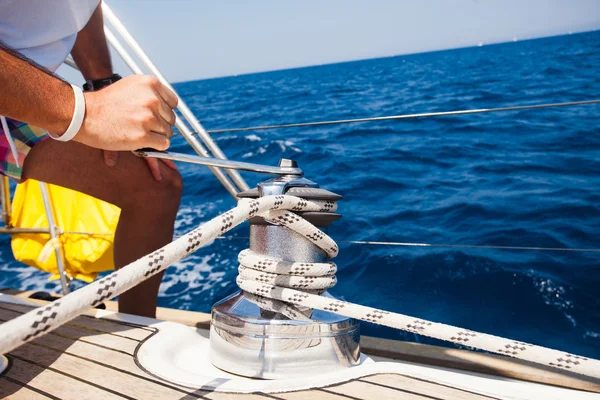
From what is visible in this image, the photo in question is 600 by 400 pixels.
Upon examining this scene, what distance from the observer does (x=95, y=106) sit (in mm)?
865

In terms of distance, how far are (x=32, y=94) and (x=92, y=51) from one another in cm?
70

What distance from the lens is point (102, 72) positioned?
1450 millimetres

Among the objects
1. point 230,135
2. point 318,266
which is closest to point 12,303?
point 318,266

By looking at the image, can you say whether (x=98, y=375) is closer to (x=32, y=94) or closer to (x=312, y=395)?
(x=312, y=395)

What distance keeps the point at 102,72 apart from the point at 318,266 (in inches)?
35.7

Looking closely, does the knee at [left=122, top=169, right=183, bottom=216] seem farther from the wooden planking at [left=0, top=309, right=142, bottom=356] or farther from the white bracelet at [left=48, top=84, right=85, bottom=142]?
the white bracelet at [left=48, top=84, right=85, bottom=142]

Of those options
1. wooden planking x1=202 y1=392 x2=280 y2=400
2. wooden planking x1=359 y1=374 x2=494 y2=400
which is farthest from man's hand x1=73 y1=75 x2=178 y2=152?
wooden planking x1=359 y1=374 x2=494 y2=400

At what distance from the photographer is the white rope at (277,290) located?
565 millimetres

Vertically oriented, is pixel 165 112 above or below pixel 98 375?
above

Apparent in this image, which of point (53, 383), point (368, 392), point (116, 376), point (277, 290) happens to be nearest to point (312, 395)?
point (368, 392)

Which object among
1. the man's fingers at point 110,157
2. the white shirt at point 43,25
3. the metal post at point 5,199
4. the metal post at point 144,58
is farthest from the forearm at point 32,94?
the metal post at point 5,199

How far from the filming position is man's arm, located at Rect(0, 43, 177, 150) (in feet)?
2.60

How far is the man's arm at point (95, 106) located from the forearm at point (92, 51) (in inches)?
23.9

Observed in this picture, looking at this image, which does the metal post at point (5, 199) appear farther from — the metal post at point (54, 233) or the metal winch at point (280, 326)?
the metal winch at point (280, 326)
